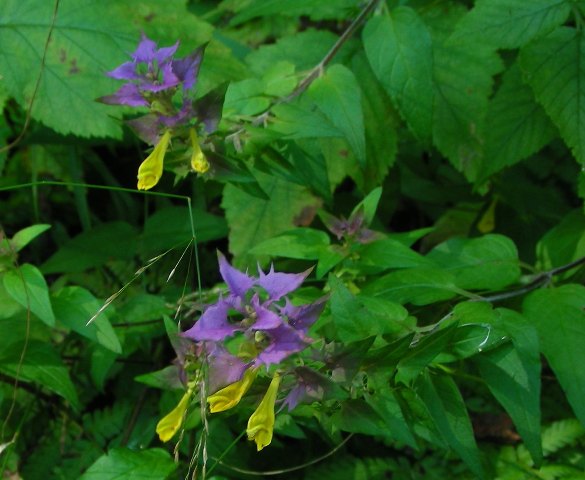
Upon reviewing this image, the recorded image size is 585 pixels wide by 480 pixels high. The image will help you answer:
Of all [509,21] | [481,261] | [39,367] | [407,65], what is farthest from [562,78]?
[39,367]

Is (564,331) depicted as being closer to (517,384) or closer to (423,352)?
(517,384)

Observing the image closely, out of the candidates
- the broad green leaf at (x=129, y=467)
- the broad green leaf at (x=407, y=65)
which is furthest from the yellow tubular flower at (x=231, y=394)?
the broad green leaf at (x=407, y=65)

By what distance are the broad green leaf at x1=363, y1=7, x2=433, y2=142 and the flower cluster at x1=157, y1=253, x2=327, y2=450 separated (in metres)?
0.77

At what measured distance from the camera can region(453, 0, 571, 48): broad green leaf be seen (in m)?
1.79

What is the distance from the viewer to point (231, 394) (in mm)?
1225

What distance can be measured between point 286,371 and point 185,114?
60 cm

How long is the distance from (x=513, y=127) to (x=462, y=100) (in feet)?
0.69

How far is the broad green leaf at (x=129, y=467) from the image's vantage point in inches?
63.3

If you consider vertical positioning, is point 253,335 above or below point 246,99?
below

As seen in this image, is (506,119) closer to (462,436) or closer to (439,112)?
(439,112)

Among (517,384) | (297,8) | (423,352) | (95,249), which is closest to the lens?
(423,352)

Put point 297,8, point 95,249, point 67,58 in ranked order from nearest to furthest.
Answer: point 297,8
point 67,58
point 95,249

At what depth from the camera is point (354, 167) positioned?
6.99ft

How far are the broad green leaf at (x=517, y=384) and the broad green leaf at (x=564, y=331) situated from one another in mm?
80
